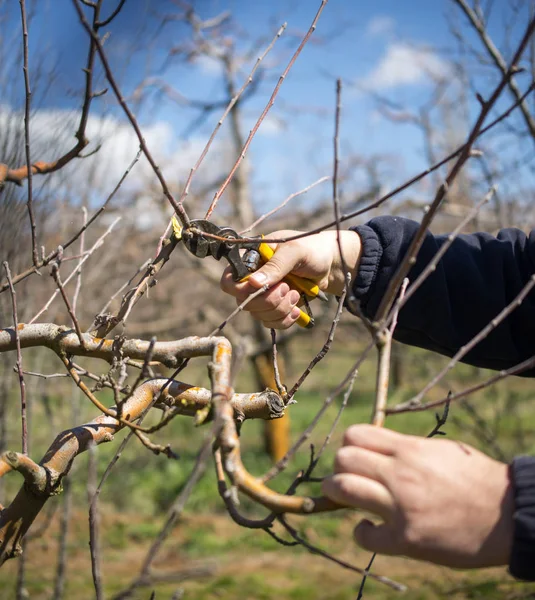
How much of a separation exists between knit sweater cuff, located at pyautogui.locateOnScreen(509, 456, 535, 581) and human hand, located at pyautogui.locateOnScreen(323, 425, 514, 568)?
12 millimetres

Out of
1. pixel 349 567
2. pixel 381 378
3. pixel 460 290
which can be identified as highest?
pixel 460 290

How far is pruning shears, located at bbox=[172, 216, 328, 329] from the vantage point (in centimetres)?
152

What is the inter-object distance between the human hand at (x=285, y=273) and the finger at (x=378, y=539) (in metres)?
0.82

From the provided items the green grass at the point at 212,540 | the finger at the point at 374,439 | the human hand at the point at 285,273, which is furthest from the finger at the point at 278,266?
the green grass at the point at 212,540

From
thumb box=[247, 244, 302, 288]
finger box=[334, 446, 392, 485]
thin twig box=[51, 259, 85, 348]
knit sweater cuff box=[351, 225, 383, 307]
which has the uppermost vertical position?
knit sweater cuff box=[351, 225, 383, 307]

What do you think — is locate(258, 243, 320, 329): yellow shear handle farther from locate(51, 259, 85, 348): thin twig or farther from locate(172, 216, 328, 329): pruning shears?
locate(51, 259, 85, 348): thin twig

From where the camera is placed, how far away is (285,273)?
1.72 meters

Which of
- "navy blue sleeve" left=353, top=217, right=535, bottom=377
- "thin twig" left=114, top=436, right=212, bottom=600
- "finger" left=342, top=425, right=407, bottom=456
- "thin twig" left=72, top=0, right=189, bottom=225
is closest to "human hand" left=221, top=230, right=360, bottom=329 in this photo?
"navy blue sleeve" left=353, top=217, right=535, bottom=377

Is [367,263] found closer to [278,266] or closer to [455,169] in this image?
[278,266]

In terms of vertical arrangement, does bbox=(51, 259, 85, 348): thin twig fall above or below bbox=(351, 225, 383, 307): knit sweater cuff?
below

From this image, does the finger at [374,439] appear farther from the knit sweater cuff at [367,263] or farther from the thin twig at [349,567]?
the knit sweater cuff at [367,263]

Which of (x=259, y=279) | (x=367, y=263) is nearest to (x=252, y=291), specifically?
(x=259, y=279)

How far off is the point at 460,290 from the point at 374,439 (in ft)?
3.58

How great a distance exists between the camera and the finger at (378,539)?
0.92m
